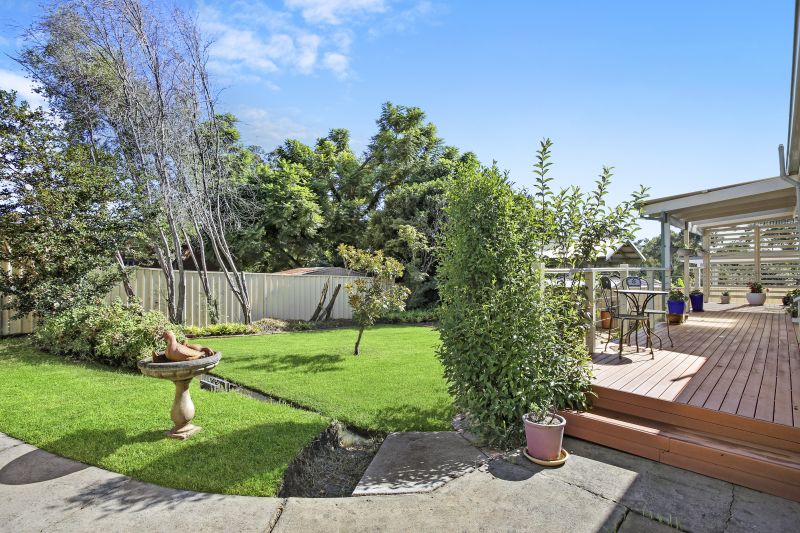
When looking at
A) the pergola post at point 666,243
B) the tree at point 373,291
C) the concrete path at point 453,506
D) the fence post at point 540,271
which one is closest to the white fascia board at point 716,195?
the pergola post at point 666,243

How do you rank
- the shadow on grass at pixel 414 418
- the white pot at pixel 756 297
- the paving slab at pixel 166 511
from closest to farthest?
1. the paving slab at pixel 166 511
2. the shadow on grass at pixel 414 418
3. the white pot at pixel 756 297

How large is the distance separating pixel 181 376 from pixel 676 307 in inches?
356

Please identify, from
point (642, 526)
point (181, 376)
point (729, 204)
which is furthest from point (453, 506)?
point (729, 204)

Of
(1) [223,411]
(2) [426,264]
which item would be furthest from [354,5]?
(2) [426,264]

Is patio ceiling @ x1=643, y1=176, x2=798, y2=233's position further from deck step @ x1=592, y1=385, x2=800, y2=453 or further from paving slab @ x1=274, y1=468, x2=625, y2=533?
paving slab @ x1=274, y1=468, x2=625, y2=533

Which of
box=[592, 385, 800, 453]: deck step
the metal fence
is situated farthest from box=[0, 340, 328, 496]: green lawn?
the metal fence

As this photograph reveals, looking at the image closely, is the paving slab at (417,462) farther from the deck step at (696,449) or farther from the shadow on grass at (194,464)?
the deck step at (696,449)

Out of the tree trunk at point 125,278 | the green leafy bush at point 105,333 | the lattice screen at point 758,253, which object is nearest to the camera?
the green leafy bush at point 105,333

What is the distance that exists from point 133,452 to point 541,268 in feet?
12.8

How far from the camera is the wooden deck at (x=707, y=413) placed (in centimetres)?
276

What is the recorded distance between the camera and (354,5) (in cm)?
688

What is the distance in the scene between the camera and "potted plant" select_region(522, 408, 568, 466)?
3.07 m

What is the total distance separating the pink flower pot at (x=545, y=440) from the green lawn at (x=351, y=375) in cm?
110

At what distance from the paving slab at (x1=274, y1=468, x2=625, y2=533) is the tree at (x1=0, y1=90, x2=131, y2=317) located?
7183 mm
